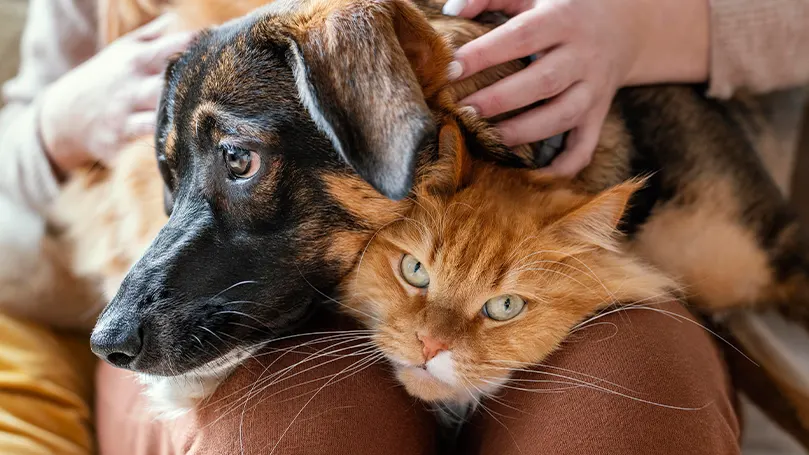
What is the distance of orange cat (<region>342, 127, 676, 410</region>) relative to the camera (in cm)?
92

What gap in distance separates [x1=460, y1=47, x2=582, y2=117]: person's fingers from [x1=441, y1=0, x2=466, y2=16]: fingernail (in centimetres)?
14

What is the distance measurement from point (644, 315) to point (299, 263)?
19.7 inches

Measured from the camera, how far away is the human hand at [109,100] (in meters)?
1.25

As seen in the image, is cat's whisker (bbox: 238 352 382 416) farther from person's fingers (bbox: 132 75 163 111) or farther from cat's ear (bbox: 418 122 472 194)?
person's fingers (bbox: 132 75 163 111)

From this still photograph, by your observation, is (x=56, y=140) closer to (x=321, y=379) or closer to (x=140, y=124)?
(x=140, y=124)

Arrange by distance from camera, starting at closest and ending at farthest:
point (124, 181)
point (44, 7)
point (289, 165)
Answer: point (289, 165) → point (124, 181) → point (44, 7)

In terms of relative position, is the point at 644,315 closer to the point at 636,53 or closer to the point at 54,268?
the point at 636,53

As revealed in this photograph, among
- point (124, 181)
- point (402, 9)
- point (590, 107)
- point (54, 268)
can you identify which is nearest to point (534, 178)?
point (590, 107)

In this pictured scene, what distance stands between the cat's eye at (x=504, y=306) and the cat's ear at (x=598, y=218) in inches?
4.4

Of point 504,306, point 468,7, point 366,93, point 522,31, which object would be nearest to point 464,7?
point 468,7

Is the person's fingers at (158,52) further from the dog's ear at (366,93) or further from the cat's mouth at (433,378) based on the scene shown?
the cat's mouth at (433,378)

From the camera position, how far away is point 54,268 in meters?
1.41

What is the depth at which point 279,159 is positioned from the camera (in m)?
0.88

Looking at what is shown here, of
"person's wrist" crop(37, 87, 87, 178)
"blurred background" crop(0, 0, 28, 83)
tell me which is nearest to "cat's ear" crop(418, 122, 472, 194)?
"person's wrist" crop(37, 87, 87, 178)
